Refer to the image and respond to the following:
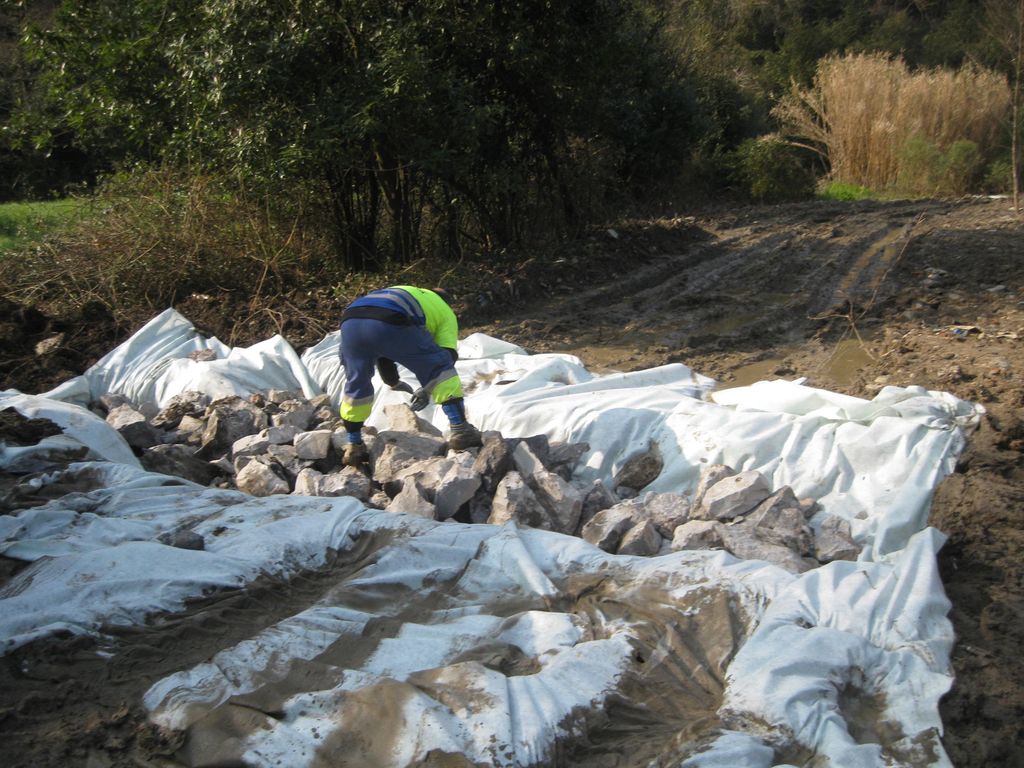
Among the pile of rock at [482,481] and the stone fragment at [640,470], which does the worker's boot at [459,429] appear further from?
the stone fragment at [640,470]

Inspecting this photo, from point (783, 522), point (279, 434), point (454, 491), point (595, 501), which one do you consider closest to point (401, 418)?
point (279, 434)

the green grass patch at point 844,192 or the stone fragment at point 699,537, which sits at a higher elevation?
the stone fragment at point 699,537

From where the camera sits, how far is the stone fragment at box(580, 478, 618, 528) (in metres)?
4.06

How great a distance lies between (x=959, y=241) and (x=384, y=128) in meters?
6.55

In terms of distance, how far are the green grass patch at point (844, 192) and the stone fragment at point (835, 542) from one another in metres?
12.9

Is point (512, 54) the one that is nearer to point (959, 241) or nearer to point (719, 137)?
point (959, 241)

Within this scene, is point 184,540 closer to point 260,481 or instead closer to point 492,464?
point 260,481

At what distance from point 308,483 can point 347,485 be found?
0.77ft

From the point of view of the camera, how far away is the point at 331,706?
238cm

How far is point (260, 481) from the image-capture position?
14.7ft

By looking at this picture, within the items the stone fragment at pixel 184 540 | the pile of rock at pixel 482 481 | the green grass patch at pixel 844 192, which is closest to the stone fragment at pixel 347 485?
the pile of rock at pixel 482 481

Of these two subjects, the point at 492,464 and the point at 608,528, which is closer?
the point at 608,528

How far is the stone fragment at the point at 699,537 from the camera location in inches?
139

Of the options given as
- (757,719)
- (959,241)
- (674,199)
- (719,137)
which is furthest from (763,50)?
(757,719)
